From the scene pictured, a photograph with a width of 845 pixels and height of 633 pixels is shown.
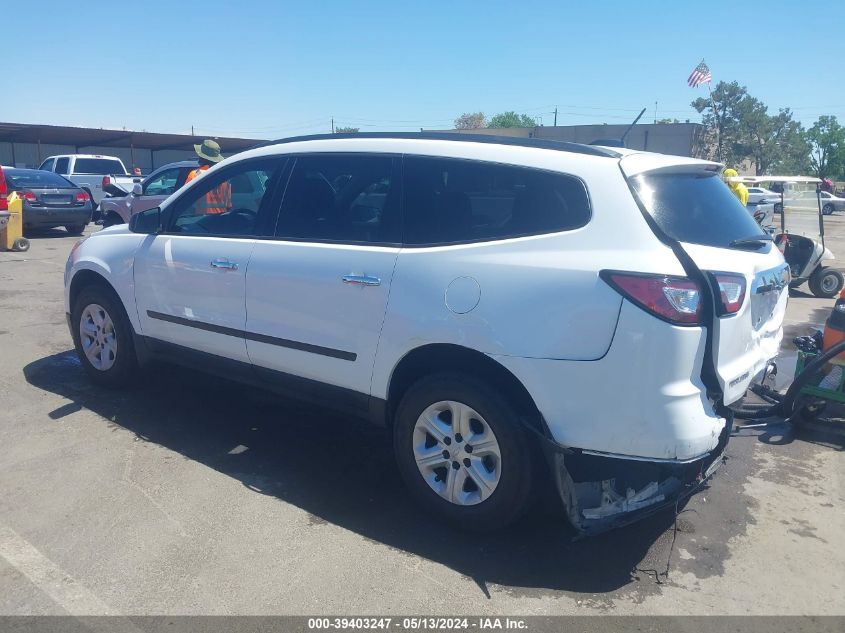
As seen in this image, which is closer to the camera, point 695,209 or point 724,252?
point 724,252

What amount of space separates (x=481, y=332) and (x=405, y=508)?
120 cm

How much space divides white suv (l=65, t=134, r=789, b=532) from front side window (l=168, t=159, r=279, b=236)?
0.03m

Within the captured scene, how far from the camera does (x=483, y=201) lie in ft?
12.2

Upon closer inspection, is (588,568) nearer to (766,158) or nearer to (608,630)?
(608,630)

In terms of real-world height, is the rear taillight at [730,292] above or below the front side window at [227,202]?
below

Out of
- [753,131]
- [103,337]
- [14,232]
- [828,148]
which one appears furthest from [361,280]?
[828,148]

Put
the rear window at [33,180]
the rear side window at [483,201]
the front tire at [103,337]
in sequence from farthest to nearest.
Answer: the rear window at [33,180] < the front tire at [103,337] < the rear side window at [483,201]

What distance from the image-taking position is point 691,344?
3111 mm

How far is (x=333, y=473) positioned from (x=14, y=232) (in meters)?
12.1

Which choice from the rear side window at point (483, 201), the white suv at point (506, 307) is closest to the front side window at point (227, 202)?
the white suv at point (506, 307)

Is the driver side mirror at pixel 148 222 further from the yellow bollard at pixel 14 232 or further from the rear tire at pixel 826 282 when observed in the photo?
the yellow bollard at pixel 14 232

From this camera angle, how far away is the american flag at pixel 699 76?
24422 millimetres

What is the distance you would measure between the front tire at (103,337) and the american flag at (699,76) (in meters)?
23.5

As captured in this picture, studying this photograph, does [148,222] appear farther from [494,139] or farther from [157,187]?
[157,187]
